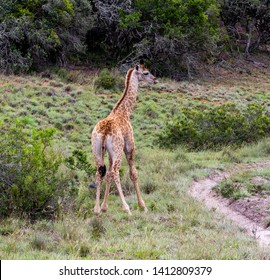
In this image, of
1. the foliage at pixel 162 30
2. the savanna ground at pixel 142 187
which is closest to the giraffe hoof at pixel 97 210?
the savanna ground at pixel 142 187

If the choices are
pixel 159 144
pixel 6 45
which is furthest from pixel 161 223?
pixel 6 45

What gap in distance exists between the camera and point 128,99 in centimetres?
904

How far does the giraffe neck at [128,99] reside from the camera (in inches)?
347

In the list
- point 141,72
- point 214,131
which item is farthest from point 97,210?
point 214,131

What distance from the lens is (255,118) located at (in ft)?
52.7

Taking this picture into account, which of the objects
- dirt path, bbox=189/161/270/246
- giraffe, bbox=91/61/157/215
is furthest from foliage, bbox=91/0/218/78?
giraffe, bbox=91/61/157/215

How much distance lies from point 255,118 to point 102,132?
30.1 ft

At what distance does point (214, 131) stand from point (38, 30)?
12.5 m

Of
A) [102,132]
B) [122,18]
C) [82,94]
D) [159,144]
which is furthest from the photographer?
[122,18]

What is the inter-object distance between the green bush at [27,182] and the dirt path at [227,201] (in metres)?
2.76

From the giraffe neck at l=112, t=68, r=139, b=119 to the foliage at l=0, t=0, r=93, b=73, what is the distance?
14882 mm

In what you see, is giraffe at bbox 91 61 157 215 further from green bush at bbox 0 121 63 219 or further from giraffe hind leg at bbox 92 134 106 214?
green bush at bbox 0 121 63 219

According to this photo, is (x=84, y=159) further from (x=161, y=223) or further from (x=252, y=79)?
(x=252, y=79)

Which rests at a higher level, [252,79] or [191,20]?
[191,20]
